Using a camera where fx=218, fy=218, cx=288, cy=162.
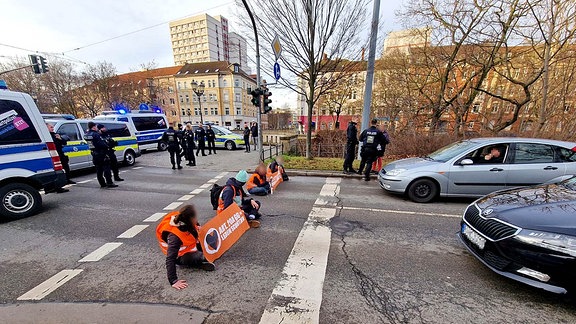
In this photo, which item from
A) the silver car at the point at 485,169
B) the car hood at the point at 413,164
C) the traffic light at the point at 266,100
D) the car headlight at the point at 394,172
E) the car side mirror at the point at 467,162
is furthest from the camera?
the traffic light at the point at 266,100

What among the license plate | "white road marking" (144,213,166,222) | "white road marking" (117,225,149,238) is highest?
the license plate

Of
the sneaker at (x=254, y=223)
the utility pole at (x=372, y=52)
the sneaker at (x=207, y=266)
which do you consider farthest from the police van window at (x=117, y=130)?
the utility pole at (x=372, y=52)

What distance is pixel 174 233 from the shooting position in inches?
97.1

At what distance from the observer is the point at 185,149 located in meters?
9.84

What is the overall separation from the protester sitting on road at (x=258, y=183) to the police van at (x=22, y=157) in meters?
4.34

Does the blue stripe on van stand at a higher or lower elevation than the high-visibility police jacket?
higher

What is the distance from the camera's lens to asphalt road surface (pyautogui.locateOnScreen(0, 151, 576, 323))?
2135mm

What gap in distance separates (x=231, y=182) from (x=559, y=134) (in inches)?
673

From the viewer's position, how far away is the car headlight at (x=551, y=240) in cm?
197

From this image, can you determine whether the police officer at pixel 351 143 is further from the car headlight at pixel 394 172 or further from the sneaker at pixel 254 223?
the sneaker at pixel 254 223

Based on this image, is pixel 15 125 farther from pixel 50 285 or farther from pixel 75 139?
pixel 75 139

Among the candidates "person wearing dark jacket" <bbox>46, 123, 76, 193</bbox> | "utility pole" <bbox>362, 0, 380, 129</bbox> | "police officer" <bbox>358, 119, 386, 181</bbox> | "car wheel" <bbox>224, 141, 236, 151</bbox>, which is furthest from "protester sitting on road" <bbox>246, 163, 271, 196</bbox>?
"car wheel" <bbox>224, 141, 236, 151</bbox>

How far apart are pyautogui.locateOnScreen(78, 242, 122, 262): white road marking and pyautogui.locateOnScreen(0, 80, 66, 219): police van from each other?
2.79 meters

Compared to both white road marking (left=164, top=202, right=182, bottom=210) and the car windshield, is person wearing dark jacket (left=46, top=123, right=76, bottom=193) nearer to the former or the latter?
white road marking (left=164, top=202, right=182, bottom=210)
